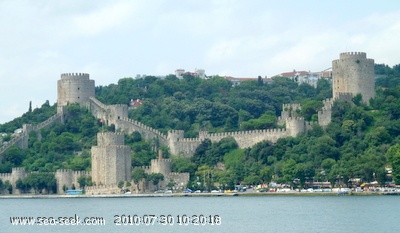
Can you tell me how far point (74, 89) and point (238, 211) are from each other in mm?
32503

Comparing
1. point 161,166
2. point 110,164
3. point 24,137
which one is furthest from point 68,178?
point 24,137

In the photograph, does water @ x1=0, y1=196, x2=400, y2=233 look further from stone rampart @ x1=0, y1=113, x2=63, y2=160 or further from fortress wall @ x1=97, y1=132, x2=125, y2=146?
stone rampart @ x1=0, y1=113, x2=63, y2=160

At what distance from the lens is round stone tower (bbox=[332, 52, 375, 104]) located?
84000 millimetres

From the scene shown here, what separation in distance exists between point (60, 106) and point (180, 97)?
9551 mm

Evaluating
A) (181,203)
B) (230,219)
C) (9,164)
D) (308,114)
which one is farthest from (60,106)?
(230,219)

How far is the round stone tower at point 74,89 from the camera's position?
95.4 meters

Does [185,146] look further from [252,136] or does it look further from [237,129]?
[237,129]

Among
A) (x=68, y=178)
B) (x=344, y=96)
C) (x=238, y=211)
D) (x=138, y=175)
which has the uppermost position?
(x=344, y=96)

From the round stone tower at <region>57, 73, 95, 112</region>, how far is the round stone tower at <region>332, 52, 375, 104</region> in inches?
746

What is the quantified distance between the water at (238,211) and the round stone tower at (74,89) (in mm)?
15356

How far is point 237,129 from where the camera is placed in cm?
9188

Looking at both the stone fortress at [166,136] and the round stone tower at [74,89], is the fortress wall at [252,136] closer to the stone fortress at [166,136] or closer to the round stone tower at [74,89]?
the stone fortress at [166,136]

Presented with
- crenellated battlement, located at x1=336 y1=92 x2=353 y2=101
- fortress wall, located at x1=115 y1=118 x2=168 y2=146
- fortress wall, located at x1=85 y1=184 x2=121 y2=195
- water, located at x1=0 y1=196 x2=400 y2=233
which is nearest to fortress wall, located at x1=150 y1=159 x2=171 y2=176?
fortress wall, located at x1=85 y1=184 x2=121 y2=195

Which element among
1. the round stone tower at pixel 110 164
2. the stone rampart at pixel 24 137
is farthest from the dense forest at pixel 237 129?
the round stone tower at pixel 110 164
